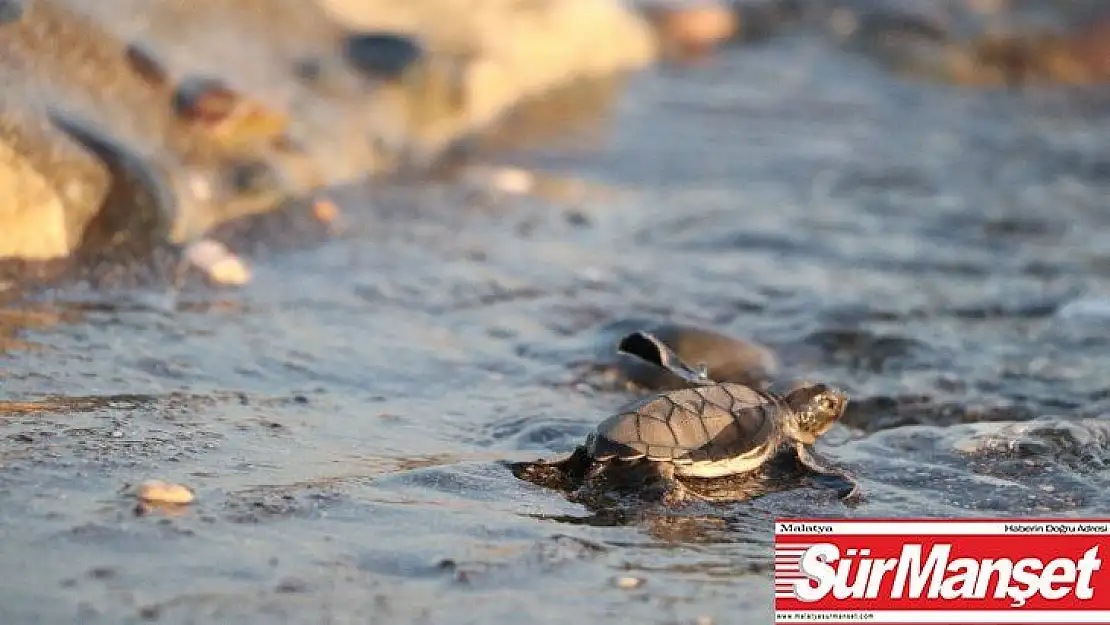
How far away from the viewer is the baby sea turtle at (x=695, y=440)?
326 cm

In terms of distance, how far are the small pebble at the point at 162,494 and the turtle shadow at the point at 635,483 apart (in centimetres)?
78

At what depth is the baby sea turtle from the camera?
3.26 metres

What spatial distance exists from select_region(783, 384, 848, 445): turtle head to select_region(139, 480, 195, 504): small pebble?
1442 millimetres

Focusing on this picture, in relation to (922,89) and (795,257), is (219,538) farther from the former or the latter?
(922,89)

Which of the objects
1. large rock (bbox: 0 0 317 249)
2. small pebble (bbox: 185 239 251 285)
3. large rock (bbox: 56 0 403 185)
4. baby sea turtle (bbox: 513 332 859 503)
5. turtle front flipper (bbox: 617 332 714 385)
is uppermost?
large rock (bbox: 56 0 403 185)

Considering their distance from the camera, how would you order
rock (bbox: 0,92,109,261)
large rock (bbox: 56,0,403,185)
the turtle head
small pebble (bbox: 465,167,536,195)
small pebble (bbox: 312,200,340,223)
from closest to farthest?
the turtle head, rock (bbox: 0,92,109,261), small pebble (bbox: 312,200,340,223), large rock (bbox: 56,0,403,185), small pebble (bbox: 465,167,536,195)

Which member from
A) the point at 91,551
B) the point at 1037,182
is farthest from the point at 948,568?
the point at 1037,182

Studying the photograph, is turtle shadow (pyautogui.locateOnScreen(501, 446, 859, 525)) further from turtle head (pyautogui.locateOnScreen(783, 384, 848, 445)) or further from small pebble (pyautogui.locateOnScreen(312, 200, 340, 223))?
small pebble (pyautogui.locateOnScreen(312, 200, 340, 223))

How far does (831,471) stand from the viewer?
3.43 meters

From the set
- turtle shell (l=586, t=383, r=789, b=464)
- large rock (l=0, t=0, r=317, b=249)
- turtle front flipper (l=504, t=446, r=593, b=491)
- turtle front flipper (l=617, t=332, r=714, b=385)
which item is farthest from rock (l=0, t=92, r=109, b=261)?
turtle shell (l=586, t=383, r=789, b=464)

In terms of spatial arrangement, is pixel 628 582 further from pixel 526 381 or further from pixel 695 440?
pixel 526 381

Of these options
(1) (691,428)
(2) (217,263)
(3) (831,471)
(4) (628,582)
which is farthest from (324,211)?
Answer: (4) (628,582)

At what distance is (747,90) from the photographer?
929 centimetres

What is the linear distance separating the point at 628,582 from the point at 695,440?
64 centimetres
